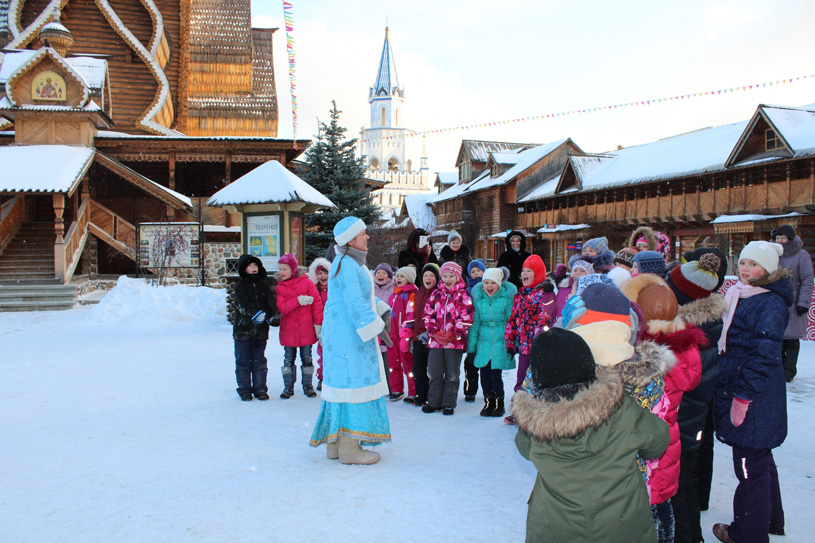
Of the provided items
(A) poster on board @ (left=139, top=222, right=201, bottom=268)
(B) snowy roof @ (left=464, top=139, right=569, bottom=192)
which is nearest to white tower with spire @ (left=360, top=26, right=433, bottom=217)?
(B) snowy roof @ (left=464, top=139, right=569, bottom=192)

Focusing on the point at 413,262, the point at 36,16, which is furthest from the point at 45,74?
the point at 413,262

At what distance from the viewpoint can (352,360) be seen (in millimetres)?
4137

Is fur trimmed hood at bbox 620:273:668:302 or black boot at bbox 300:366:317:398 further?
black boot at bbox 300:366:317:398

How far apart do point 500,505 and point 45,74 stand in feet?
65.4

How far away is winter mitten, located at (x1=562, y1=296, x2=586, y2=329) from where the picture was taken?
240 cm

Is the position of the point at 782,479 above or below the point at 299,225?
below

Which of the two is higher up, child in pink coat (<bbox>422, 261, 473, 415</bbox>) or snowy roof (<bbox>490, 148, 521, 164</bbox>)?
snowy roof (<bbox>490, 148, 521, 164</bbox>)

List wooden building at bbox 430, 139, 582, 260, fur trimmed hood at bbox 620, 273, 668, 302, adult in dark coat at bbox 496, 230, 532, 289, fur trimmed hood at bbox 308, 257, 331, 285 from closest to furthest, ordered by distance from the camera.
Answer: fur trimmed hood at bbox 620, 273, 668, 302, fur trimmed hood at bbox 308, 257, 331, 285, adult in dark coat at bbox 496, 230, 532, 289, wooden building at bbox 430, 139, 582, 260

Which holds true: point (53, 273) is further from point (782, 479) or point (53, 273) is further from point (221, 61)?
point (782, 479)

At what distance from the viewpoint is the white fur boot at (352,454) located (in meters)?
4.19

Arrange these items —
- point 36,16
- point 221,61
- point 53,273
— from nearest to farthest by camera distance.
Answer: point 53,273 < point 36,16 < point 221,61

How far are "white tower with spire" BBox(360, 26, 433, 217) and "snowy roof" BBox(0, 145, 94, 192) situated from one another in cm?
9641

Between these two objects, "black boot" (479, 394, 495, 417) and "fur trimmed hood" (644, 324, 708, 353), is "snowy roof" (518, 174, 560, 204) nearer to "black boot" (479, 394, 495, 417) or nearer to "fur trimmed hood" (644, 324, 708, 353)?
"black boot" (479, 394, 495, 417)

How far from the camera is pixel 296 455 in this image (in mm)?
4371
